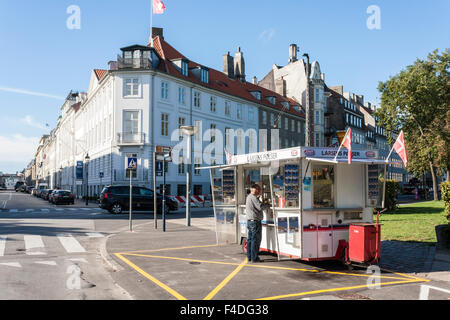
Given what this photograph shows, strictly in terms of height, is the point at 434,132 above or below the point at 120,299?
above

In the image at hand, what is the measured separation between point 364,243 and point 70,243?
8.99 meters

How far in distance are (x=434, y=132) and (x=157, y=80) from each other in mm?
26300

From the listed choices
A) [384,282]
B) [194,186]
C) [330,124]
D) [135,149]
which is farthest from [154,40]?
[384,282]

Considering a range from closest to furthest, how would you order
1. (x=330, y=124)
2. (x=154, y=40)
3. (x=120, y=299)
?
1. (x=120, y=299)
2. (x=154, y=40)
3. (x=330, y=124)

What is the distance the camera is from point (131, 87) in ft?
127

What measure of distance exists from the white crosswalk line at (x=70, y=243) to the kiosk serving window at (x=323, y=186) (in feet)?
22.5

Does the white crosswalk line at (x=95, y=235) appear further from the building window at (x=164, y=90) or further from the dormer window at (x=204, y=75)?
the dormer window at (x=204, y=75)

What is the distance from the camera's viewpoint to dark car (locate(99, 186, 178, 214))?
86.9 ft

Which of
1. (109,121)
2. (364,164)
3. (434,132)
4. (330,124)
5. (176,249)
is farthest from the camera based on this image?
(330,124)

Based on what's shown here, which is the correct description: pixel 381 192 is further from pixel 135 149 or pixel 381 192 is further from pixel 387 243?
pixel 135 149

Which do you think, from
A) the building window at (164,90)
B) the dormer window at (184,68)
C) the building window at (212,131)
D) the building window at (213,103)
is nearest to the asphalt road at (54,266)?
the building window at (164,90)

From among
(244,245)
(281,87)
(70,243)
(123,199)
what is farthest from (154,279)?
(281,87)

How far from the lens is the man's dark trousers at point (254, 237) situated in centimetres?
984

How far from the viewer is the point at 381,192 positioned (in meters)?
9.58
